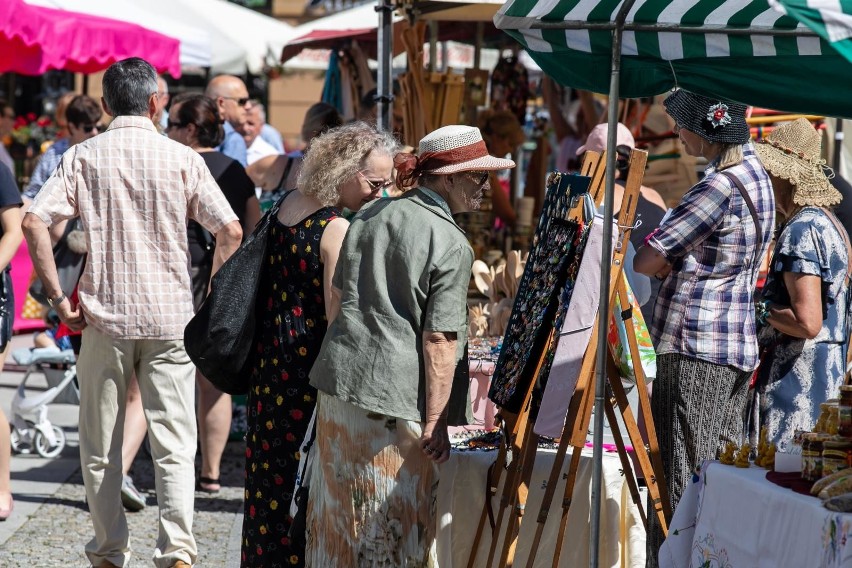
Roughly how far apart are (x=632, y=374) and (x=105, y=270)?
2.03 m

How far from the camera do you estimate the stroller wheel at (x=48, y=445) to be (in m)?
7.02

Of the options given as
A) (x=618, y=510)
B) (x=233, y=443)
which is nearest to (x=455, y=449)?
(x=618, y=510)

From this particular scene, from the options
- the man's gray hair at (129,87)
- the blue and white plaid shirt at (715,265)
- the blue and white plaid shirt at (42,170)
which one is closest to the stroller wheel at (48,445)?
the blue and white plaid shirt at (42,170)

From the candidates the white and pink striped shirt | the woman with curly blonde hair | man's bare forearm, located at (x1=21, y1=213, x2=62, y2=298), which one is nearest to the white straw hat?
the woman with curly blonde hair

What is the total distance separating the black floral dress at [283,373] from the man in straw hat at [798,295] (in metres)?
1.69

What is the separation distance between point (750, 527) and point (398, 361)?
111cm

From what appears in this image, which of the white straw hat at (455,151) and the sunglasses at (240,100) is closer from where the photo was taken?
the white straw hat at (455,151)

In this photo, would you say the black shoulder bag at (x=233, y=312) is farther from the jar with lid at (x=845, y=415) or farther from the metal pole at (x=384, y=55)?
the metal pole at (x=384, y=55)

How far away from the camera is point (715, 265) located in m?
4.02

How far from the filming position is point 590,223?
12.5 ft

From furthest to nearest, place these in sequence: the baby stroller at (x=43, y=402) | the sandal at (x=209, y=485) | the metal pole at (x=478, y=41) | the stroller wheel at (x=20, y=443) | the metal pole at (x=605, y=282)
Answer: the metal pole at (x=478, y=41), the stroller wheel at (x=20, y=443), the baby stroller at (x=43, y=402), the sandal at (x=209, y=485), the metal pole at (x=605, y=282)

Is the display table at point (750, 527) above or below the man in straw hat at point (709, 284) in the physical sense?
below

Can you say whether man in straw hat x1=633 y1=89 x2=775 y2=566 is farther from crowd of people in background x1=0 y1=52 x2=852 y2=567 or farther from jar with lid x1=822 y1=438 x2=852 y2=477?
jar with lid x1=822 y1=438 x2=852 y2=477

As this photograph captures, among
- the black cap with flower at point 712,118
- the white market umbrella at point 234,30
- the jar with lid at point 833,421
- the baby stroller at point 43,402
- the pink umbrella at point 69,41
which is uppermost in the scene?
the white market umbrella at point 234,30
